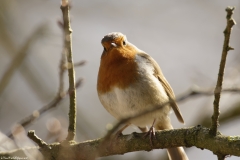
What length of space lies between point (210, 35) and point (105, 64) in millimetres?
3924

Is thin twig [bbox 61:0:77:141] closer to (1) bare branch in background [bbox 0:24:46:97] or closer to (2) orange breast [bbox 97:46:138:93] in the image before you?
(1) bare branch in background [bbox 0:24:46:97]

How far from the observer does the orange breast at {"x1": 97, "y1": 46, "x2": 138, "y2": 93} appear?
4008 mm

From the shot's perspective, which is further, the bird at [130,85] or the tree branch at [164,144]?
the bird at [130,85]

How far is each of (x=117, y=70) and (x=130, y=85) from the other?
200 millimetres

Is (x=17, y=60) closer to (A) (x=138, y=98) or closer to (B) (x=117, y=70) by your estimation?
(B) (x=117, y=70)

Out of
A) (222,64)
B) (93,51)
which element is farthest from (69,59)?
(93,51)

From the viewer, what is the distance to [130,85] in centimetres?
398

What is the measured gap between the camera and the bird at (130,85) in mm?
3975

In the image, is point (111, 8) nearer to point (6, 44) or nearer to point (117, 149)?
point (6, 44)

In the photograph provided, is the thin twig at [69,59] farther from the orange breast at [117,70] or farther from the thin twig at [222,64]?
the thin twig at [222,64]

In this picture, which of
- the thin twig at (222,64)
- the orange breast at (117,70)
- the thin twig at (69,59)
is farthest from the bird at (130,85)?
the thin twig at (222,64)

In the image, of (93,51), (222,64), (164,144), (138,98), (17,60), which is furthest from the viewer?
(93,51)

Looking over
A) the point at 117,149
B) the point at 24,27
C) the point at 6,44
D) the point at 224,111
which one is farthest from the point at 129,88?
the point at 24,27

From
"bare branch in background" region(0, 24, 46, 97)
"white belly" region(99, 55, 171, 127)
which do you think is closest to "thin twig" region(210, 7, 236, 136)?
"white belly" region(99, 55, 171, 127)
